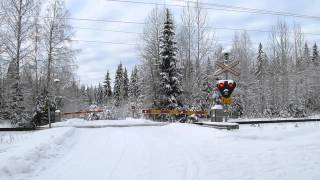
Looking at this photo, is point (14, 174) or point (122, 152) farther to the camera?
point (122, 152)

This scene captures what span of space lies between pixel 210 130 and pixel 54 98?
25.0 metres

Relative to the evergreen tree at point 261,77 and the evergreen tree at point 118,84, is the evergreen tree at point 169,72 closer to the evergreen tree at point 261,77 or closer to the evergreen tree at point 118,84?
the evergreen tree at point 261,77

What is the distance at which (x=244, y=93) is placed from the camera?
52750 mm

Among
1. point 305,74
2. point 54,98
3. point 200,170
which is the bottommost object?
point 200,170

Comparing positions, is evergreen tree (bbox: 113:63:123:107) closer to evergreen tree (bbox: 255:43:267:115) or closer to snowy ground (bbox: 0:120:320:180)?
evergreen tree (bbox: 255:43:267:115)

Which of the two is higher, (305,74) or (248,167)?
(305,74)

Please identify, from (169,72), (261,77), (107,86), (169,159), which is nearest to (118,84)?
(107,86)

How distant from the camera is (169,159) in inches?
394

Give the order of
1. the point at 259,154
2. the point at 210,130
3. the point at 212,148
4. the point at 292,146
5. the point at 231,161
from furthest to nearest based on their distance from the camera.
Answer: the point at 210,130
the point at 212,148
the point at 292,146
the point at 259,154
the point at 231,161

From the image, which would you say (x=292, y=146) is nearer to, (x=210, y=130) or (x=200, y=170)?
(x=200, y=170)

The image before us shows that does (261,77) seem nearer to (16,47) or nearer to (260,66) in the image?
(260,66)

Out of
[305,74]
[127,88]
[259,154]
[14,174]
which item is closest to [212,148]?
[259,154]

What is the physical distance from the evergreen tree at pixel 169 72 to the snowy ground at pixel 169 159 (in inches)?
929

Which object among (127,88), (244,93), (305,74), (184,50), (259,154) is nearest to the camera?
(259,154)
